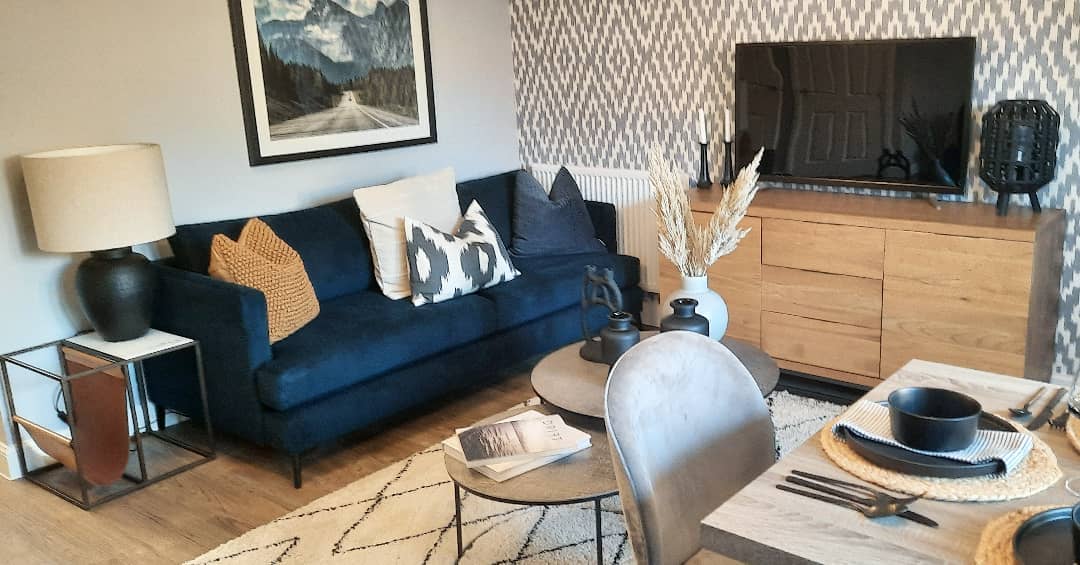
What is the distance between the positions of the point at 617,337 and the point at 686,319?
22cm

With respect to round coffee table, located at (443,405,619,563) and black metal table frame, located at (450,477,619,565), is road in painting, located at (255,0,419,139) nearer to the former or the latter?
black metal table frame, located at (450,477,619,565)

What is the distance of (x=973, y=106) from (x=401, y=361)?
2429mm

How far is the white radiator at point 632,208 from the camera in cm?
460

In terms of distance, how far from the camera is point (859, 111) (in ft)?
12.3

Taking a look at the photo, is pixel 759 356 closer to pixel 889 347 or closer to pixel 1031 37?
pixel 889 347

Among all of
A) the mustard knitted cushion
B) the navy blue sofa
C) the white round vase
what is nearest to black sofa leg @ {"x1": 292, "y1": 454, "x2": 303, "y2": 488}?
the navy blue sofa

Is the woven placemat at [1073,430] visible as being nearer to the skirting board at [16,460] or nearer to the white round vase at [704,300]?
the white round vase at [704,300]

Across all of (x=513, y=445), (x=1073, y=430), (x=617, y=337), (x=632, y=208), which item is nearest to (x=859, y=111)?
(x=632, y=208)

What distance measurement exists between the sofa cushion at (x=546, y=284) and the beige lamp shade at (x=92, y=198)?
1394 millimetres

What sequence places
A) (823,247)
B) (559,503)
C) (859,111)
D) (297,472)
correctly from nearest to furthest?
1. (559,503)
2. (297,472)
3. (823,247)
4. (859,111)

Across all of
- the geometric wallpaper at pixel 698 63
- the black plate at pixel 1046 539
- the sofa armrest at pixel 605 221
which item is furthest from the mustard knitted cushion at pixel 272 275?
the black plate at pixel 1046 539

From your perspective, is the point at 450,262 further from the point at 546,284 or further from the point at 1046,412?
the point at 1046,412

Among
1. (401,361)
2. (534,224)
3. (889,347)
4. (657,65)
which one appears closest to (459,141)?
(534,224)

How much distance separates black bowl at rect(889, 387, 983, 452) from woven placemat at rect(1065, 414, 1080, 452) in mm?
161
